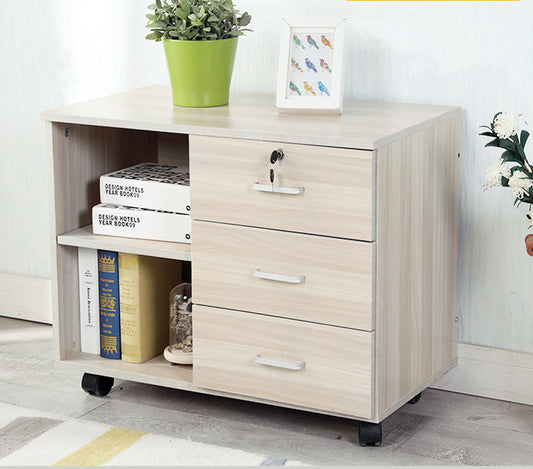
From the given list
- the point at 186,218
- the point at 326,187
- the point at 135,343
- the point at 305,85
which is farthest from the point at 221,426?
the point at 305,85

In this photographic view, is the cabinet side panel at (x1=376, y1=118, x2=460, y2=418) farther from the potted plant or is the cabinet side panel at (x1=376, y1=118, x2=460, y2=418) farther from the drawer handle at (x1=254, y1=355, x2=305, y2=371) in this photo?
the potted plant

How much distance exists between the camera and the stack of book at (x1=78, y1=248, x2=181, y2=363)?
2.05m

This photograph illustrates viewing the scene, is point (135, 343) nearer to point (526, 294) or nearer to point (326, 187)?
point (326, 187)

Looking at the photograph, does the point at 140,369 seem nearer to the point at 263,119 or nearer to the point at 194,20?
the point at 263,119

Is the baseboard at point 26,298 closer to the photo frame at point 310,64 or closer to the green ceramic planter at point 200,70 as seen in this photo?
the green ceramic planter at point 200,70

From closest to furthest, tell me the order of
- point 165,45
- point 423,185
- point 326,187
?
point 326,187
point 423,185
point 165,45

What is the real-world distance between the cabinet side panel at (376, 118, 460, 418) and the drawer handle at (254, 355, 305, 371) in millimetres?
150

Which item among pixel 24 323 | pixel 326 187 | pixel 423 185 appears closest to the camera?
pixel 326 187

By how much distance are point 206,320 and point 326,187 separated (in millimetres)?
375

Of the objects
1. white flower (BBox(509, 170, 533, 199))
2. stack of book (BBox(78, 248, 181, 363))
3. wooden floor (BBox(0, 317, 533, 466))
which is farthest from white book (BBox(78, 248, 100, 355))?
white flower (BBox(509, 170, 533, 199))

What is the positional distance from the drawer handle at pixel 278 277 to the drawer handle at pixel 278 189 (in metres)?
0.15

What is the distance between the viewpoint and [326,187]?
1.74 m

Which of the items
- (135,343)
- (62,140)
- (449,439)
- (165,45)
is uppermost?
(165,45)

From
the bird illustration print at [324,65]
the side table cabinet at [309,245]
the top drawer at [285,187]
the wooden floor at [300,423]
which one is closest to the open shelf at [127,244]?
the side table cabinet at [309,245]
